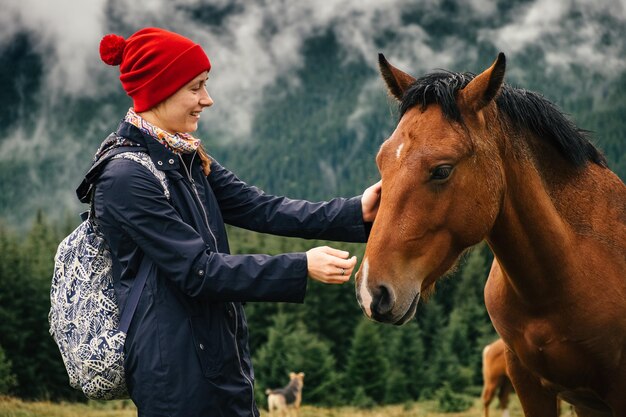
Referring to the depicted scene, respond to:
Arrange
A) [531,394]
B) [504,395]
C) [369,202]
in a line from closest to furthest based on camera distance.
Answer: [369,202] → [531,394] → [504,395]

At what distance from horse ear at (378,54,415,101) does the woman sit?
89cm

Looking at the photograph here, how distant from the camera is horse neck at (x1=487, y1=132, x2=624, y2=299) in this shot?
339 centimetres

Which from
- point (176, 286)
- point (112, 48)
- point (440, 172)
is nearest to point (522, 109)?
point (440, 172)

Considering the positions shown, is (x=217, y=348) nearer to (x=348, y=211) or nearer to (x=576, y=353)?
(x=348, y=211)

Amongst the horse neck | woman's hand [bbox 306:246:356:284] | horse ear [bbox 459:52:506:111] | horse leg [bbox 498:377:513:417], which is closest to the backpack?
woman's hand [bbox 306:246:356:284]

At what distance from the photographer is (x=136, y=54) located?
123 inches

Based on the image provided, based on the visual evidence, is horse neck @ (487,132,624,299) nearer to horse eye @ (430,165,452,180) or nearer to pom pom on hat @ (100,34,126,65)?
horse eye @ (430,165,452,180)

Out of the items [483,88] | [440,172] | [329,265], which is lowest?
[329,265]

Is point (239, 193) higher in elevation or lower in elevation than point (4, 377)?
higher

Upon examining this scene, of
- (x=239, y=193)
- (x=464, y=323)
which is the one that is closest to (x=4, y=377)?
(x=239, y=193)

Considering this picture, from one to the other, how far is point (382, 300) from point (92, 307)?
1294mm

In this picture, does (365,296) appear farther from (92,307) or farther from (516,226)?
(92,307)

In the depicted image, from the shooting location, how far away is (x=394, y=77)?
134 inches

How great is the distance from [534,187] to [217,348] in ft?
5.75
